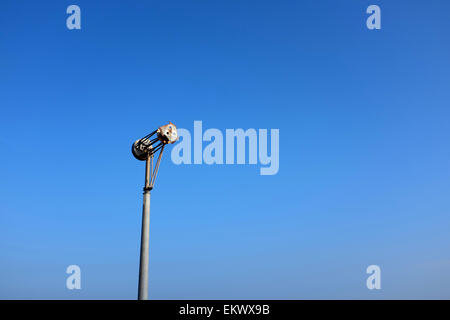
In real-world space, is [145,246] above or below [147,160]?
below

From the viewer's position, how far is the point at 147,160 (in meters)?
13.7

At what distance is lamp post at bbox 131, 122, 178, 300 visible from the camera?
12008 mm

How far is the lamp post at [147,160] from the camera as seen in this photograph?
12008 mm
